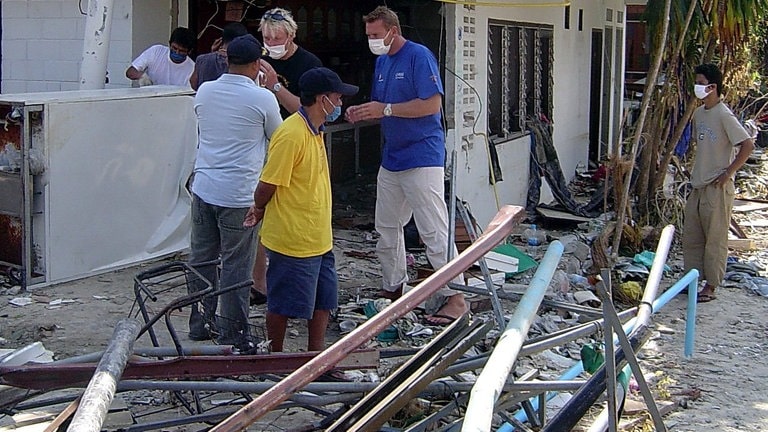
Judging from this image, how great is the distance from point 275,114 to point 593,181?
896 centimetres

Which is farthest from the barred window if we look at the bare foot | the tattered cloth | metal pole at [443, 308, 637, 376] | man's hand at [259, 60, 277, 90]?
metal pole at [443, 308, 637, 376]

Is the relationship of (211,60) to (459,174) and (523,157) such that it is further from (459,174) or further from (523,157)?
(523,157)

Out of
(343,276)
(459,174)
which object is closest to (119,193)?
(343,276)

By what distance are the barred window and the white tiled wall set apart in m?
3.81

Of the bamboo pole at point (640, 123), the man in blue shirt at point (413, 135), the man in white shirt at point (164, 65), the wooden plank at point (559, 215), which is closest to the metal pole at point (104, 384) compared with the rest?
the man in blue shirt at point (413, 135)

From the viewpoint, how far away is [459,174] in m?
8.96

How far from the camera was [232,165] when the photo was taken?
17.5 feet

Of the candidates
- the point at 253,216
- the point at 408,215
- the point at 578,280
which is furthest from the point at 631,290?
the point at 253,216

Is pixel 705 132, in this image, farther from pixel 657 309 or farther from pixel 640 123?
pixel 657 309

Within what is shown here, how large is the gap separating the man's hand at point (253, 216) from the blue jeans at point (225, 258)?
13.0 inches

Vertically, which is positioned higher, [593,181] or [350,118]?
[350,118]

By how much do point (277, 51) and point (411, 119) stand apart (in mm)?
994

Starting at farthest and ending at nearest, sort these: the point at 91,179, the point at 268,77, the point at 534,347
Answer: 1. the point at 91,179
2. the point at 268,77
3. the point at 534,347

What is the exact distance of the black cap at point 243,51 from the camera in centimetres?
512
